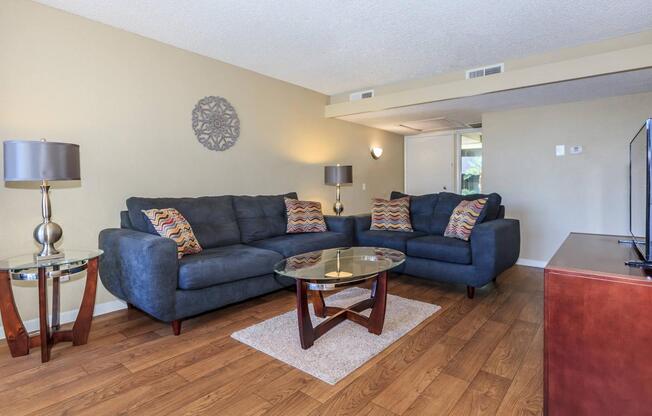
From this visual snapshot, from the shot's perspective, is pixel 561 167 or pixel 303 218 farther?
pixel 561 167

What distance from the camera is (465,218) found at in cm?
343

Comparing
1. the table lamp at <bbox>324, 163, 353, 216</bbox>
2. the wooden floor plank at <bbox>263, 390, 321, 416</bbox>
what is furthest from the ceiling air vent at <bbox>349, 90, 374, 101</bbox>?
the wooden floor plank at <bbox>263, 390, 321, 416</bbox>

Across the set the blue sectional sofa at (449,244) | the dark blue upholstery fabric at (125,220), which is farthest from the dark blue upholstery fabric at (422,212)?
the dark blue upholstery fabric at (125,220)

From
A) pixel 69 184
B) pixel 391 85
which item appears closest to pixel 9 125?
pixel 69 184

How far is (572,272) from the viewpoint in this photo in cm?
131

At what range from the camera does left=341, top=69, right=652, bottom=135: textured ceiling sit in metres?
3.31

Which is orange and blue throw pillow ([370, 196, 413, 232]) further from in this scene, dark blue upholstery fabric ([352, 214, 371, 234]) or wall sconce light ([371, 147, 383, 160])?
wall sconce light ([371, 147, 383, 160])

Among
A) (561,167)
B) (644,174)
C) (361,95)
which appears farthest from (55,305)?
(561,167)

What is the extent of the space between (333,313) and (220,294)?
2.84 feet

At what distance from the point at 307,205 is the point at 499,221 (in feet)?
6.54

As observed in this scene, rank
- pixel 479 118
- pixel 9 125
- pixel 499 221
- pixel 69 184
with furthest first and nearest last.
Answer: pixel 479 118 < pixel 499 221 < pixel 69 184 < pixel 9 125

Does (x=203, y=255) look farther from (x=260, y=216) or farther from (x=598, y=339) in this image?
(x=598, y=339)

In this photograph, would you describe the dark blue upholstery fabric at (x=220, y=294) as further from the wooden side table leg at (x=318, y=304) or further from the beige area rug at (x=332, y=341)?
the wooden side table leg at (x=318, y=304)

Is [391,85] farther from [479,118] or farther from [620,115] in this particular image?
[620,115]
